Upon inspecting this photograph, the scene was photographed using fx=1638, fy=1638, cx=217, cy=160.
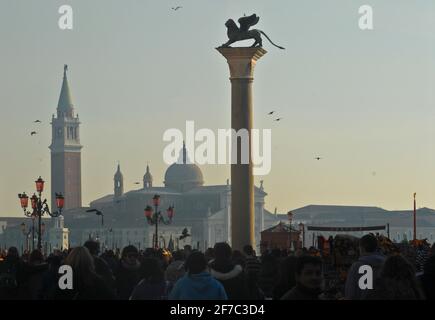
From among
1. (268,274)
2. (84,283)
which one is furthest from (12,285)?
(268,274)

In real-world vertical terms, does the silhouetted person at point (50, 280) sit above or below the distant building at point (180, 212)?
above

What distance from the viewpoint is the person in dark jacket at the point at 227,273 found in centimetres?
1430

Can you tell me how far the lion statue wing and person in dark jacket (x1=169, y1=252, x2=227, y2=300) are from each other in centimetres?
2282

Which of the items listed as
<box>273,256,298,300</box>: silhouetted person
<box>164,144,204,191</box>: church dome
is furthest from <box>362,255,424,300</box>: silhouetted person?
<box>164,144,204,191</box>: church dome

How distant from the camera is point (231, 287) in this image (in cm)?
1435

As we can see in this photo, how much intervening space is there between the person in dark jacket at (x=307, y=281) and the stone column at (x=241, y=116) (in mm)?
23009

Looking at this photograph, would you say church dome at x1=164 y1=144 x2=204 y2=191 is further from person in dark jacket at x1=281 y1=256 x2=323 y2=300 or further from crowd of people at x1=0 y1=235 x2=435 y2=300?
person in dark jacket at x1=281 y1=256 x2=323 y2=300

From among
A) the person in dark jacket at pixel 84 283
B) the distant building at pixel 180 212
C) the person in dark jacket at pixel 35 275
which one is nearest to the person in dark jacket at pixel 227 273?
the person in dark jacket at pixel 35 275

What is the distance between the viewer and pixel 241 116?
112 feet

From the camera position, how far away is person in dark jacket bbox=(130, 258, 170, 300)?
13438 millimetres

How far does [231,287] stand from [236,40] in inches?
823

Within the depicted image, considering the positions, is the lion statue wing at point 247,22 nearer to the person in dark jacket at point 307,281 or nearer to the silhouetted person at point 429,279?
the silhouetted person at point 429,279
